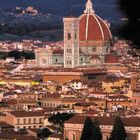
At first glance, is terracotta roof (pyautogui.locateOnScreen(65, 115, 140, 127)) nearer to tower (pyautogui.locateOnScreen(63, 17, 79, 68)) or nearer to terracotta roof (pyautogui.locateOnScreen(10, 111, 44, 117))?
terracotta roof (pyautogui.locateOnScreen(10, 111, 44, 117))

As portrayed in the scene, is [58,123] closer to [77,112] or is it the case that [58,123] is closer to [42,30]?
[77,112]

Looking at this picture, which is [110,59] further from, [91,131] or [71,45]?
[91,131]

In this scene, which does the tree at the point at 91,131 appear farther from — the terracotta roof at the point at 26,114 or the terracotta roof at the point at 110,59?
the terracotta roof at the point at 110,59

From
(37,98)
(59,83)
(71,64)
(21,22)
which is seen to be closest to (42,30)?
(21,22)

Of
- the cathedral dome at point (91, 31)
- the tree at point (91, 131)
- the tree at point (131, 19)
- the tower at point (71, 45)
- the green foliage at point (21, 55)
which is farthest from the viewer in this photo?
the green foliage at point (21, 55)

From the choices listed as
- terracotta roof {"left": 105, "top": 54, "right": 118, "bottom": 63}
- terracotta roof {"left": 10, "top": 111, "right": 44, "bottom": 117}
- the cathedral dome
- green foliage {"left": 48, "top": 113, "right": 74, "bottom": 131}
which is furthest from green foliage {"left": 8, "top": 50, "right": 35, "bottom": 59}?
green foliage {"left": 48, "top": 113, "right": 74, "bottom": 131}

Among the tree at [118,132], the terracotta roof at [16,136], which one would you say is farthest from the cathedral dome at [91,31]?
the terracotta roof at [16,136]
